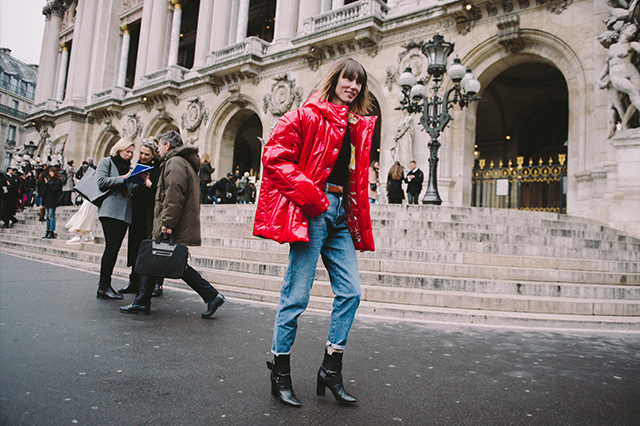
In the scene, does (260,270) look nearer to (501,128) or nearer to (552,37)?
(552,37)

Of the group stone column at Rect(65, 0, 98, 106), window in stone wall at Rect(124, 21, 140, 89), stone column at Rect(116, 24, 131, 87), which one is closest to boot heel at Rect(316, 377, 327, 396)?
stone column at Rect(116, 24, 131, 87)

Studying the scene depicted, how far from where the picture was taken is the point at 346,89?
252 cm

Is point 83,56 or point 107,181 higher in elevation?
point 83,56

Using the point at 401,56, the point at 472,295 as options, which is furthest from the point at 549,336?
the point at 401,56

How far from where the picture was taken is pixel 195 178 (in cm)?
455

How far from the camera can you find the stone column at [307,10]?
794 inches

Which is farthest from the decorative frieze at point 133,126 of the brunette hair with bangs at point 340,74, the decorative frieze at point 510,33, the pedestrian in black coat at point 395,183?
the brunette hair with bangs at point 340,74

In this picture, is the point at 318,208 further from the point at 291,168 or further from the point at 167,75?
the point at 167,75

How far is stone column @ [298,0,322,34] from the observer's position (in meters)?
20.2

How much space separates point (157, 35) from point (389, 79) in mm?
18503

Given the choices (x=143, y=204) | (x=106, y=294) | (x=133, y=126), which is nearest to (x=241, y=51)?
(x=133, y=126)

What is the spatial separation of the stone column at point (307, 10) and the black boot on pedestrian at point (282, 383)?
20.0 m

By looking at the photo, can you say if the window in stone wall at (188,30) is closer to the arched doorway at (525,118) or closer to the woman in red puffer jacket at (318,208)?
the arched doorway at (525,118)

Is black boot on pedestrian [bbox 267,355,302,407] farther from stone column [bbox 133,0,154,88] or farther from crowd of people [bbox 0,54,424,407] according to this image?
stone column [bbox 133,0,154,88]
